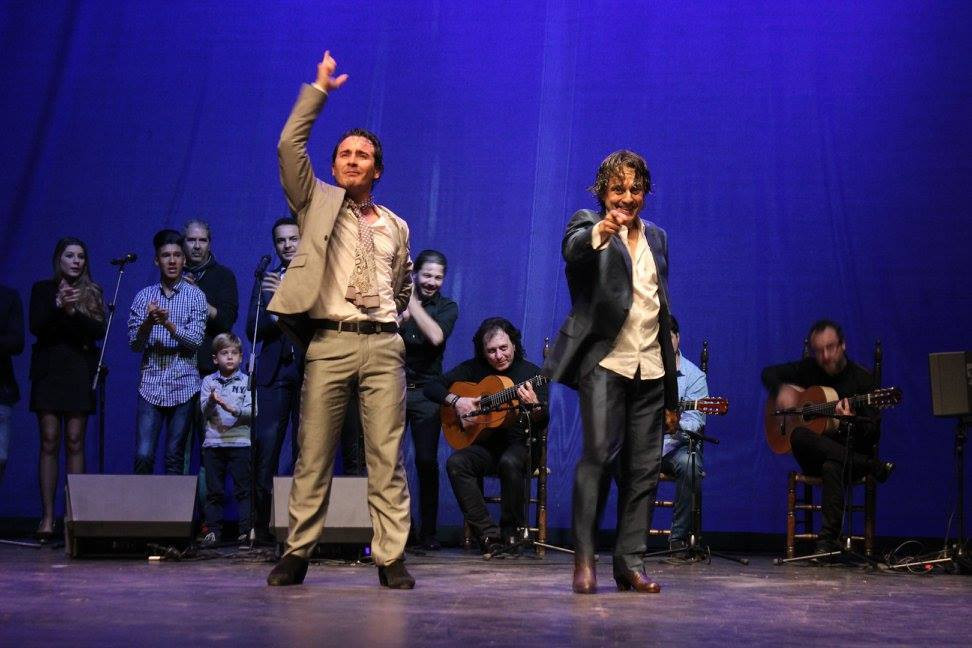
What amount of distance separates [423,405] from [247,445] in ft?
3.39

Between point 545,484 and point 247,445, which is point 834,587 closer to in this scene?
point 545,484

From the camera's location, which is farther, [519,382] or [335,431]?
[519,382]

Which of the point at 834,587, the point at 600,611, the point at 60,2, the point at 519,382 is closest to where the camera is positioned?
the point at 600,611

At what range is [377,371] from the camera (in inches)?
154

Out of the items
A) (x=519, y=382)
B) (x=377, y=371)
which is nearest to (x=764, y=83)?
(x=519, y=382)

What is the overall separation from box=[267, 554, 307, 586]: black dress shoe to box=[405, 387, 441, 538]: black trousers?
2329 millimetres

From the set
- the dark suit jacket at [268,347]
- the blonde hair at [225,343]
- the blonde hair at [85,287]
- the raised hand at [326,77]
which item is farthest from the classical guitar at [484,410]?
the raised hand at [326,77]

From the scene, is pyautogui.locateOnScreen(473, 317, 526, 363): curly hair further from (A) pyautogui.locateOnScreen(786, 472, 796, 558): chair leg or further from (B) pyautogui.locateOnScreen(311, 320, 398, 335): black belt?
(B) pyautogui.locateOnScreen(311, 320, 398, 335): black belt

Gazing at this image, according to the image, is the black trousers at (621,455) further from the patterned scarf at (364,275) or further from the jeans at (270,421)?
the jeans at (270,421)

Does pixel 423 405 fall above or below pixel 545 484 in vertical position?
above

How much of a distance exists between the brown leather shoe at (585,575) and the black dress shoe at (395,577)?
56 cm

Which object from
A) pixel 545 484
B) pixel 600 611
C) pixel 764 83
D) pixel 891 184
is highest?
pixel 764 83

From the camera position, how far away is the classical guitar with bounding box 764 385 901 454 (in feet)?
18.9

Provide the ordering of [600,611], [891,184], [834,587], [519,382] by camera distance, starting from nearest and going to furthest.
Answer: [600,611] → [834,587] → [519,382] → [891,184]
